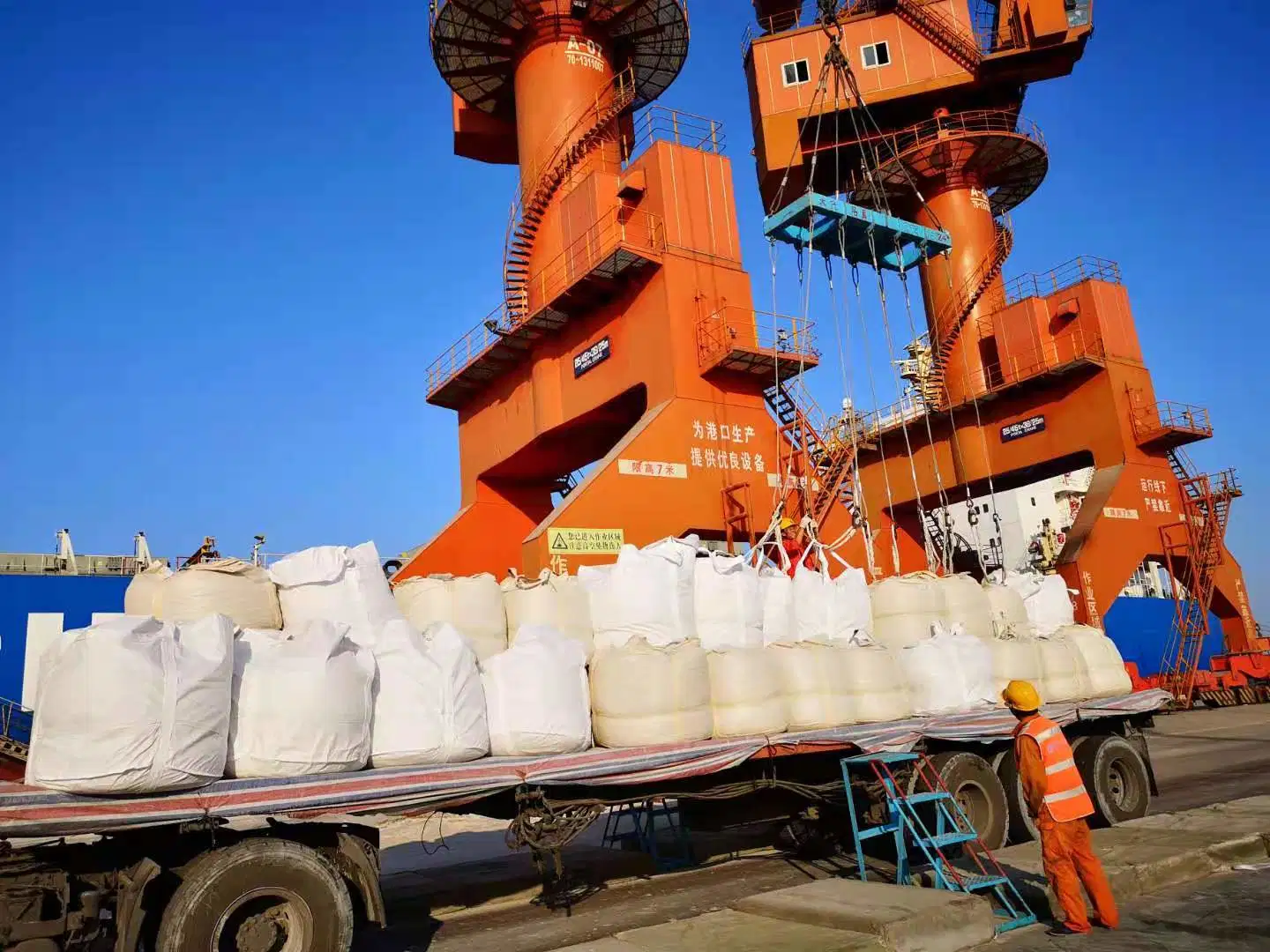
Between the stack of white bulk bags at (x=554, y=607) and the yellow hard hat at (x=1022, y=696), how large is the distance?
2980 millimetres

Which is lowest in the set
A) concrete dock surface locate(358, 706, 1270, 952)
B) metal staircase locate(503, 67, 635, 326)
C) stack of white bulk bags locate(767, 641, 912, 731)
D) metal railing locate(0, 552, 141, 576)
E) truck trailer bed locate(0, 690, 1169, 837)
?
concrete dock surface locate(358, 706, 1270, 952)

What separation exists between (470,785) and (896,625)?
4908 mm

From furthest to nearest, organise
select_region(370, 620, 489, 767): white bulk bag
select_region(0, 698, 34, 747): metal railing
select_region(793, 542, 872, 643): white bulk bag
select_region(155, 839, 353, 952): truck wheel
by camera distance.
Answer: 1. select_region(0, 698, 34, 747): metal railing
2. select_region(793, 542, 872, 643): white bulk bag
3. select_region(370, 620, 489, 767): white bulk bag
4. select_region(155, 839, 353, 952): truck wheel

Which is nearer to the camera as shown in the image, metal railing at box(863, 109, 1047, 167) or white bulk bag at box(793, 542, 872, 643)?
white bulk bag at box(793, 542, 872, 643)

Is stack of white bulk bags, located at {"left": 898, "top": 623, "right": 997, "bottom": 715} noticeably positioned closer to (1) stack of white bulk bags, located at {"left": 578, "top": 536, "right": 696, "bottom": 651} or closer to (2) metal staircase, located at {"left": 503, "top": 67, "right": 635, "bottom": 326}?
(1) stack of white bulk bags, located at {"left": 578, "top": 536, "right": 696, "bottom": 651}

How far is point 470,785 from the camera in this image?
514 centimetres

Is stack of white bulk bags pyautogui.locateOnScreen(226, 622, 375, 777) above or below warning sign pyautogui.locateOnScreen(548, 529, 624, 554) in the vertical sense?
below

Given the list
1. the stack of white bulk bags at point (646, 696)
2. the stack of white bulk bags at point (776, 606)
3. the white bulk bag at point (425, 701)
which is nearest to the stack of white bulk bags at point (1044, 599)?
the stack of white bulk bags at point (776, 606)

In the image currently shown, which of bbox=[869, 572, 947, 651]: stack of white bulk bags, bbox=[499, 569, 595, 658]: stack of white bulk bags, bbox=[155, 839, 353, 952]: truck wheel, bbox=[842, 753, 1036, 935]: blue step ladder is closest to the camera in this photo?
bbox=[155, 839, 353, 952]: truck wheel

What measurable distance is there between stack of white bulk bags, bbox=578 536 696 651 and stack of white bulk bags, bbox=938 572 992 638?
10.1 feet

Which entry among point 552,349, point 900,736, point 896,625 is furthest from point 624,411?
point 900,736

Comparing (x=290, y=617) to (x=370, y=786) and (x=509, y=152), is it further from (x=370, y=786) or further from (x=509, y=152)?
(x=509, y=152)

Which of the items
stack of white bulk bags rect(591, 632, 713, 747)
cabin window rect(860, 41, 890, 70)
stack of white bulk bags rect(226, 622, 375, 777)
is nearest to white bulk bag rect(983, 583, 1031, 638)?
stack of white bulk bags rect(591, 632, 713, 747)

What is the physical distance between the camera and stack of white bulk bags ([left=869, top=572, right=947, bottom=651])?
8641 millimetres
